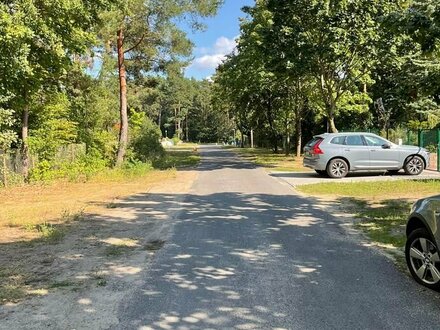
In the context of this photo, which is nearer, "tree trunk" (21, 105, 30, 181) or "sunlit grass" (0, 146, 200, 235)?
"sunlit grass" (0, 146, 200, 235)

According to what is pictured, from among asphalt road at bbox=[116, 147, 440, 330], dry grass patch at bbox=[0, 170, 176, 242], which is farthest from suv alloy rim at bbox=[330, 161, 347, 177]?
asphalt road at bbox=[116, 147, 440, 330]

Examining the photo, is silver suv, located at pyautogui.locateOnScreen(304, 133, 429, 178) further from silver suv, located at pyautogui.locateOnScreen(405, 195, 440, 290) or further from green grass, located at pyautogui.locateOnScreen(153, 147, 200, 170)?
silver suv, located at pyautogui.locateOnScreen(405, 195, 440, 290)

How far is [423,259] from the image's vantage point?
209 inches

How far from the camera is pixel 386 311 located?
4.53m

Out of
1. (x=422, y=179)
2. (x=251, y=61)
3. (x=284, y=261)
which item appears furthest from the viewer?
(x=251, y=61)

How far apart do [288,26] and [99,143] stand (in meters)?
11.5

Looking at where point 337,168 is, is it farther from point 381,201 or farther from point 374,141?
point 381,201

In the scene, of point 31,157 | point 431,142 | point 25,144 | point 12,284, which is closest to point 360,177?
point 431,142

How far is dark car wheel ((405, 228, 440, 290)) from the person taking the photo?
5082 millimetres

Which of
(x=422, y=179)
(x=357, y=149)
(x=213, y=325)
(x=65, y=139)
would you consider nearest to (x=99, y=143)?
(x=65, y=139)

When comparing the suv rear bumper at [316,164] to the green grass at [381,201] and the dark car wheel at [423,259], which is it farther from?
the dark car wheel at [423,259]

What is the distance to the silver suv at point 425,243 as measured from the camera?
5055mm

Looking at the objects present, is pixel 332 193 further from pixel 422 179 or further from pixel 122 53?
pixel 122 53

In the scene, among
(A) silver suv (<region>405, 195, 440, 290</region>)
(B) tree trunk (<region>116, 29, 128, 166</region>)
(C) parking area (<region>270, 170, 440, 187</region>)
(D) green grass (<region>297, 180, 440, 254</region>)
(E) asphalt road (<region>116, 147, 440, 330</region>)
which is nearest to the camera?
(E) asphalt road (<region>116, 147, 440, 330</region>)
